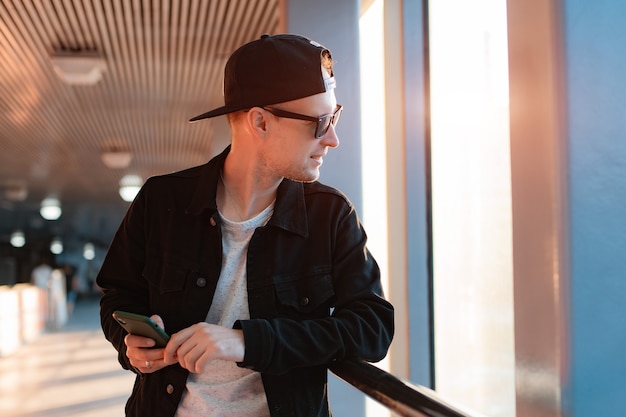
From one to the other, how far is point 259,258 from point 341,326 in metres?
0.26

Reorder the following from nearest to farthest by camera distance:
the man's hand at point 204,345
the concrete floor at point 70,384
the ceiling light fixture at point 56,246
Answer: the man's hand at point 204,345, the concrete floor at point 70,384, the ceiling light fixture at point 56,246

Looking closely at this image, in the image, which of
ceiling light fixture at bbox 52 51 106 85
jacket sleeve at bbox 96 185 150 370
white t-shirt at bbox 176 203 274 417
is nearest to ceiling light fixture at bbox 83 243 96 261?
ceiling light fixture at bbox 52 51 106 85

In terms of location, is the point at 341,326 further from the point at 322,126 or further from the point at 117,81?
the point at 117,81

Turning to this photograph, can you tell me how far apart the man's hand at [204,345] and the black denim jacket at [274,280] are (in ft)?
0.24

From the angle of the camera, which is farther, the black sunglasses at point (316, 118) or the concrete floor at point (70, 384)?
the concrete floor at point (70, 384)

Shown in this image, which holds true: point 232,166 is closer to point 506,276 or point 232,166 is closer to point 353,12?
point 506,276

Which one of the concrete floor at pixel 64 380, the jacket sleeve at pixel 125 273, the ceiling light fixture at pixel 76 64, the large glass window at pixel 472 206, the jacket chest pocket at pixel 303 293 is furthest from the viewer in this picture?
the concrete floor at pixel 64 380

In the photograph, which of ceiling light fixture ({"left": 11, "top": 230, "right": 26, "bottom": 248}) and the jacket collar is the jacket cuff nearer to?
the jacket collar

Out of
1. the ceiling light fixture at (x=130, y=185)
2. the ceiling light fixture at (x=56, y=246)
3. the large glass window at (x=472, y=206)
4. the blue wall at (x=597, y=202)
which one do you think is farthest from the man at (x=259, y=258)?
the ceiling light fixture at (x=56, y=246)

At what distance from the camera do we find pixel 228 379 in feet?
5.12

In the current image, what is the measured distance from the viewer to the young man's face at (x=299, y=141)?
1599mm

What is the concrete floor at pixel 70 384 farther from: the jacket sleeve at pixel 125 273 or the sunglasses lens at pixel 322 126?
the sunglasses lens at pixel 322 126

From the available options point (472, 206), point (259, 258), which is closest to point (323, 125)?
point (259, 258)

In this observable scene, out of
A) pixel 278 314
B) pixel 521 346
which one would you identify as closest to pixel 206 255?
pixel 278 314
